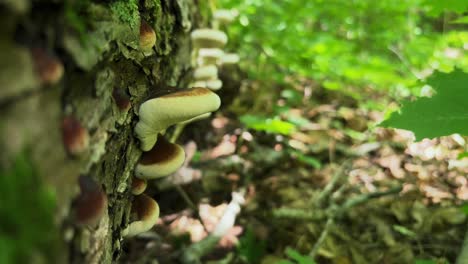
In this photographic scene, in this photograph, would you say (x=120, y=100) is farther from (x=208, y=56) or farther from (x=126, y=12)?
(x=208, y=56)

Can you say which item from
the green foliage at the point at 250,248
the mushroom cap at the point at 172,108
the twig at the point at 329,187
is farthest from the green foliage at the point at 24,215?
the twig at the point at 329,187

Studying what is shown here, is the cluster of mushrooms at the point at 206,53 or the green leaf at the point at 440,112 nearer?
the green leaf at the point at 440,112

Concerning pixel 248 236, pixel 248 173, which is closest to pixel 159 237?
pixel 248 236

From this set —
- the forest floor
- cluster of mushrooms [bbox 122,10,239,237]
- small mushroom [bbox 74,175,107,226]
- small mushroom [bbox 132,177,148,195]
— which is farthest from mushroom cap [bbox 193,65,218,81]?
small mushroom [bbox 74,175,107,226]

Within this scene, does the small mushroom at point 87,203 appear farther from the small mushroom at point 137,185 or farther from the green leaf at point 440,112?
the green leaf at point 440,112

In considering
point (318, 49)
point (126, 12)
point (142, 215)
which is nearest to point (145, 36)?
point (126, 12)

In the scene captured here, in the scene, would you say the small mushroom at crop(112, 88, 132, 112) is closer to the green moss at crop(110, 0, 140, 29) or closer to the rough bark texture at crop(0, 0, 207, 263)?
the rough bark texture at crop(0, 0, 207, 263)

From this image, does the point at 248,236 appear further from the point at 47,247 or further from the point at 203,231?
the point at 47,247
